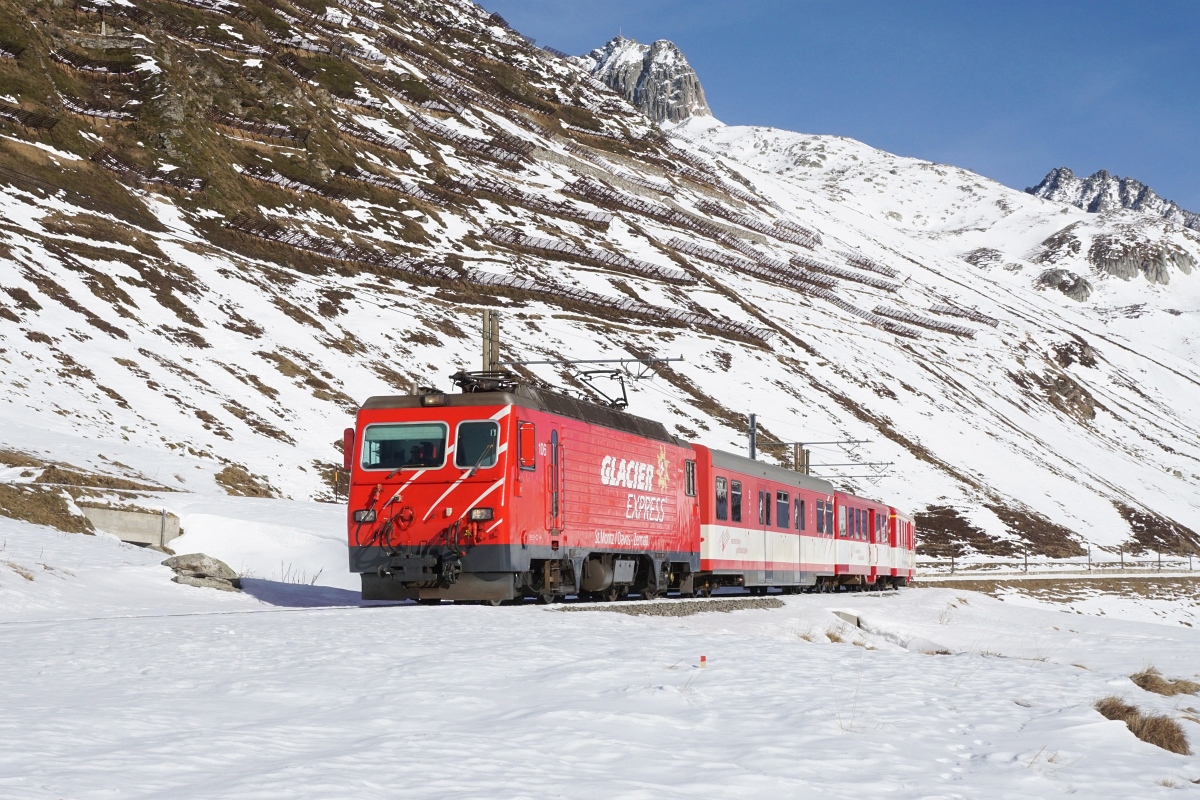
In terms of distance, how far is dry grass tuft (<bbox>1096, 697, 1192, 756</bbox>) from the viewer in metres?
10.1

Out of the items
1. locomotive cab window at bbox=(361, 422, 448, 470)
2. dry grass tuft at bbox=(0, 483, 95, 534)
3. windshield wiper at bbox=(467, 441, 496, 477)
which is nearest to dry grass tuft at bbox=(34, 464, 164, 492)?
dry grass tuft at bbox=(0, 483, 95, 534)

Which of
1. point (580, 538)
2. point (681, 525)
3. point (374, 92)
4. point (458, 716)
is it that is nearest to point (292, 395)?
point (681, 525)

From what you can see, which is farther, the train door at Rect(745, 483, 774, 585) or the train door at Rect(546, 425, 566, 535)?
the train door at Rect(745, 483, 774, 585)

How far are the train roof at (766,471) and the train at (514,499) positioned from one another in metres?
1.59

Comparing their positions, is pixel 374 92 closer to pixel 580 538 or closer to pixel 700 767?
pixel 580 538

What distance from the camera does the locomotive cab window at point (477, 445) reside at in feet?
63.9

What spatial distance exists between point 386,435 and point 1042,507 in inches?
3147

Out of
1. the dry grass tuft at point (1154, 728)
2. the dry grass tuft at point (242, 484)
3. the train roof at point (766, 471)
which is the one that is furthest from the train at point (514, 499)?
the dry grass tuft at point (242, 484)

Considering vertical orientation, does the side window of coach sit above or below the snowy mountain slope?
below

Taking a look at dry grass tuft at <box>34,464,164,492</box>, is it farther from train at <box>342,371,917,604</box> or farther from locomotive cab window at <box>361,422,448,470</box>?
locomotive cab window at <box>361,422,448,470</box>

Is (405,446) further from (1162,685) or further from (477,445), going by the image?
(1162,685)

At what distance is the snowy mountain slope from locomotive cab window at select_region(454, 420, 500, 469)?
15891mm

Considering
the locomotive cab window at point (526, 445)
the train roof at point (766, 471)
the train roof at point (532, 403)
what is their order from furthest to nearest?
1. the train roof at point (766, 471)
2. the train roof at point (532, 403)
3. the locomotive cab window at point (526, 445)

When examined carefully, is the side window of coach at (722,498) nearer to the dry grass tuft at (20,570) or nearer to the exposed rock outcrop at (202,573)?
the exposed rock outcrop at (202,573)
